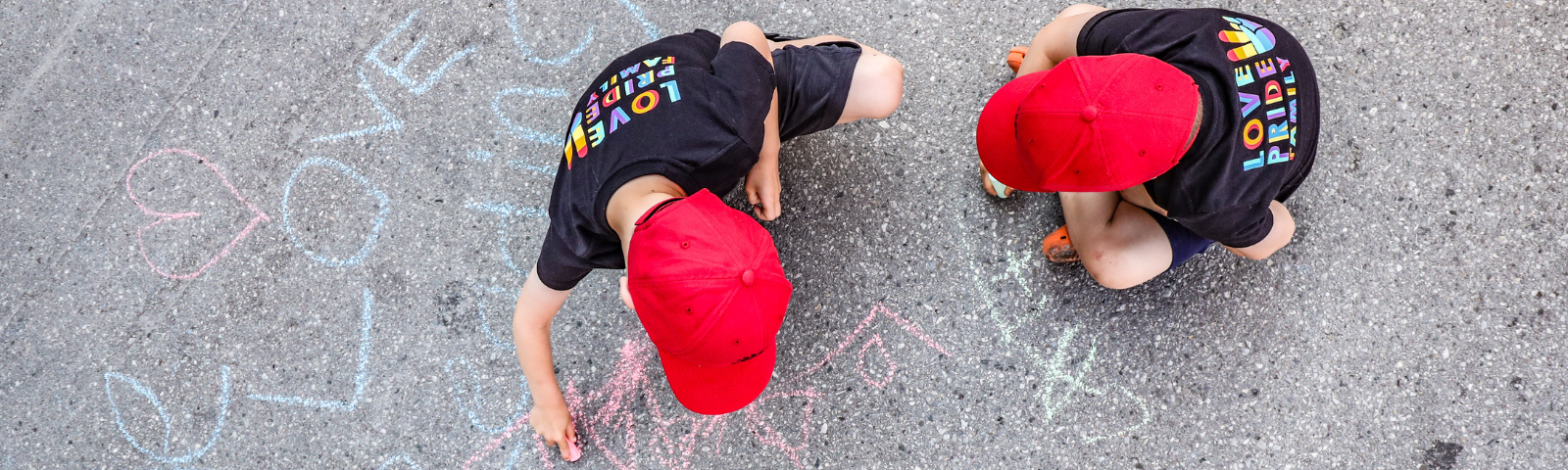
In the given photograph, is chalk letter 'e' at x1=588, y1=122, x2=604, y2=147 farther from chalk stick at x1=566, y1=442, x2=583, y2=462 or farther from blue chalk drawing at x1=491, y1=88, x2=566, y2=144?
chalk stick at x1=566, y1=442, x2=583, y2=462

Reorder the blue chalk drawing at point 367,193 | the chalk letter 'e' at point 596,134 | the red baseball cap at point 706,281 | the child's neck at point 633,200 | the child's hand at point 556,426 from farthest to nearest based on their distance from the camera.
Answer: the blue chalk drawing at point 367,193
the child's hand at point 556,426
the chalk letter 'e' at point 596,134
the child's neck at point 633,200
the red baseball cap at point 706,281

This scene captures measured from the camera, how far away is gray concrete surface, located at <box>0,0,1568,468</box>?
1.42 metres

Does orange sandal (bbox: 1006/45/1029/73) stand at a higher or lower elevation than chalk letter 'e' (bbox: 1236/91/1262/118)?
lower

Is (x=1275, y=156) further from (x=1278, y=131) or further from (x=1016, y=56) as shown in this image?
(x=1016, y=56)

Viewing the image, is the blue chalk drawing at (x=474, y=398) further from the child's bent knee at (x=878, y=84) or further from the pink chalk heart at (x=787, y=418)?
the child's bent knee at (x=878, y=84)

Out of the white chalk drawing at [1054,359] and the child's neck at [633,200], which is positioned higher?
the child's neck at [633,200]

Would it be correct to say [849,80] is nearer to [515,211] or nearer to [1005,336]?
[1005,336]

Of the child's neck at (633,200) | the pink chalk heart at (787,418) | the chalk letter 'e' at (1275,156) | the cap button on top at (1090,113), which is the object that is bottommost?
the pink chalk heart at (787,418)

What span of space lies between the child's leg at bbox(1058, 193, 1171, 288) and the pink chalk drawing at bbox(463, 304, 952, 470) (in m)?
0.32

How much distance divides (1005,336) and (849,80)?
0.57 m

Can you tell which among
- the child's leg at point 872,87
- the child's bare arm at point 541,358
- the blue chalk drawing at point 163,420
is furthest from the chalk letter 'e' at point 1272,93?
the blue chalk drawing at point 163,420

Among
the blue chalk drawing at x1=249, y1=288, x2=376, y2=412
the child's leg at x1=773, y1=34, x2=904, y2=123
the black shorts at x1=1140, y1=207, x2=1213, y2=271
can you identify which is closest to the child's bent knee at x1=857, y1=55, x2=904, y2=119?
the child's leg at x1=773, y1=34, x2=904, y2=123

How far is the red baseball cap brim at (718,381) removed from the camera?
1.07m

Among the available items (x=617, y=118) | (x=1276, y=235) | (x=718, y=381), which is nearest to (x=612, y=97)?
(x=617, y=118)
